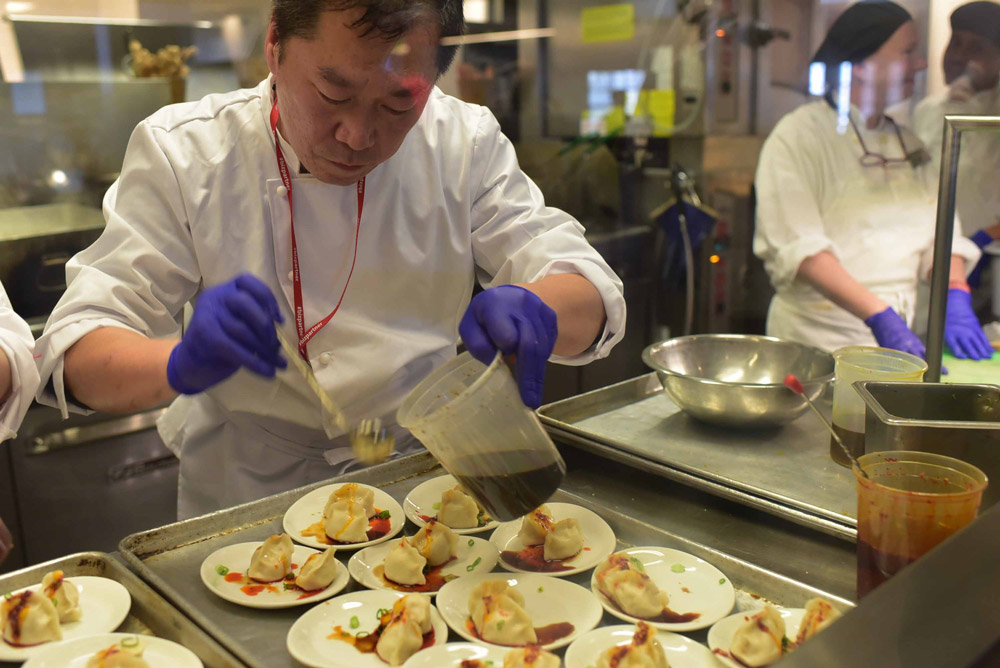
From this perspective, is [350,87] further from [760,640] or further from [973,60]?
[973,60]

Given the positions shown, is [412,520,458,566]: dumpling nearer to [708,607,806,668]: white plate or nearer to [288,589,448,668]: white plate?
[288,589,448,668]: white plate

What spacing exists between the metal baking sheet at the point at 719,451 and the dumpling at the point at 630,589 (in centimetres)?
27

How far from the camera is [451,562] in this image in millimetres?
1278

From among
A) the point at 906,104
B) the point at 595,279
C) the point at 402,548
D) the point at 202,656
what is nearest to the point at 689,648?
the point at 402,548

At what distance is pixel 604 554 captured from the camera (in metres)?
1.27

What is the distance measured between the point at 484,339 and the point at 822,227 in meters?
1.96

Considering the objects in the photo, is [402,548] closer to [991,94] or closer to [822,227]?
[822,227]

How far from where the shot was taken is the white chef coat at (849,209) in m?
2.84

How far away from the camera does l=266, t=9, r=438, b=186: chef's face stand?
1236 millimetres

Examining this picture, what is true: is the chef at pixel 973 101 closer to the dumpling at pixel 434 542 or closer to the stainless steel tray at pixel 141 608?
the dumpling at pixel 434 542

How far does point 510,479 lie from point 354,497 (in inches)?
13.7

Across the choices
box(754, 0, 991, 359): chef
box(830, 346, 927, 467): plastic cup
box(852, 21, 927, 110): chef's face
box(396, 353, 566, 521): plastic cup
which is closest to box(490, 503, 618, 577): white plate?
box(396, 353, 566, 521): plastic cup

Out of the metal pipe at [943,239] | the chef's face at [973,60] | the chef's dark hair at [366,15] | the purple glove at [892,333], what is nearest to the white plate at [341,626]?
the chef's dark hair at [366,15]

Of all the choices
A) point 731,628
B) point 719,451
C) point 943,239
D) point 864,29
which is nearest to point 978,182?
point 864,29
